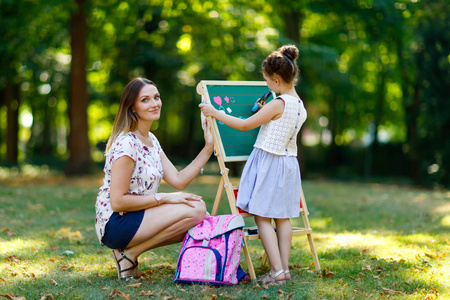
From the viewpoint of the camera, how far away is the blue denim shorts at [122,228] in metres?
3.97

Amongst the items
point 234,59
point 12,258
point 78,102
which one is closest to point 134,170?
point 12,258

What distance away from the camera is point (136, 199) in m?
3.95

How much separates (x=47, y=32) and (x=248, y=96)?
1205 cm

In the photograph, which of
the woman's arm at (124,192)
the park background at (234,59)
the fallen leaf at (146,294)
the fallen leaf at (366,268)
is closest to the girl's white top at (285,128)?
the woman's arm at (124,192)

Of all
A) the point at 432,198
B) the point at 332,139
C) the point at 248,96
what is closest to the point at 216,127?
the point at 248,96

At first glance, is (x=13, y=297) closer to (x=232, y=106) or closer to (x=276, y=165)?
(x=276, y=165)

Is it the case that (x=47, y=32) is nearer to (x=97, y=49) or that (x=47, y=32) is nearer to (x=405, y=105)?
(x=97, y=49)

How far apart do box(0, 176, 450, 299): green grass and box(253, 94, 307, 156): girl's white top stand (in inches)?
45.3

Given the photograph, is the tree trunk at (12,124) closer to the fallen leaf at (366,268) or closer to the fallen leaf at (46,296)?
the fallen leaf at (46,296)

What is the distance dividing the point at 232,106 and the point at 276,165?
814 mm

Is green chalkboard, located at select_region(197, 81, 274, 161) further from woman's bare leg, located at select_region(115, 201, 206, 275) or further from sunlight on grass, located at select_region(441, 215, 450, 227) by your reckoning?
sunlight on grass, located at select_region(441, 215, 450, 227)

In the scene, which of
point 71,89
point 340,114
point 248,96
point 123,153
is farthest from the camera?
point 340,114

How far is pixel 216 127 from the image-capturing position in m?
4.34

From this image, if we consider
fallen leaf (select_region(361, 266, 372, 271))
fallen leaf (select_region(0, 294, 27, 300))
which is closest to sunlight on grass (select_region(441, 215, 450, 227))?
fallen leaf (select_region(361, 266, 372, 271))
